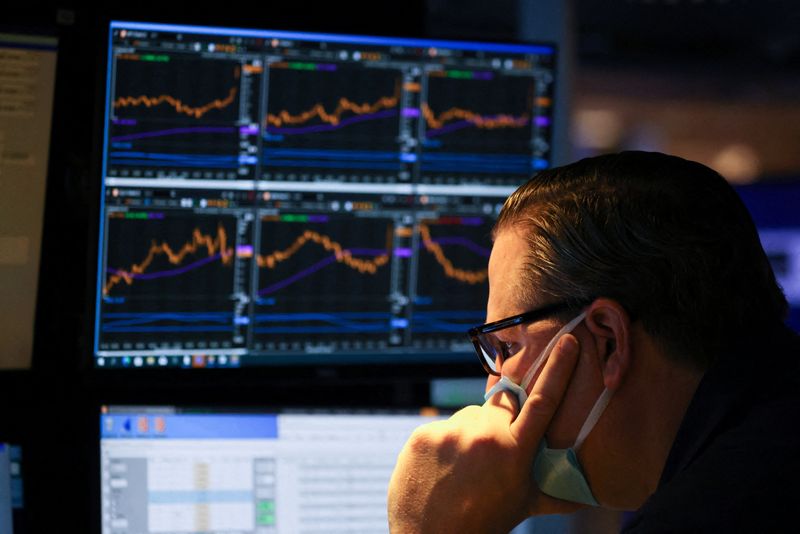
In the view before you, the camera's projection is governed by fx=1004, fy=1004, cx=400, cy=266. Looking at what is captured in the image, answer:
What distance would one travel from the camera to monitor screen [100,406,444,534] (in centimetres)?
150

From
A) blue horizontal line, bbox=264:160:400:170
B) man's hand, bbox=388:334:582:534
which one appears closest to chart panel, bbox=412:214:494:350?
blue horizontal line, bbox=264:160:400:170

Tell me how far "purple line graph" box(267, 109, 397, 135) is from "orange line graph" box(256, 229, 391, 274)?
6.2 inches

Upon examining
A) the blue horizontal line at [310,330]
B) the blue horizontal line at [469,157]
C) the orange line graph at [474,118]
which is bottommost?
the blue horizontal line at [310,330]

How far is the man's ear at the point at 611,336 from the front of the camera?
3.49 feet

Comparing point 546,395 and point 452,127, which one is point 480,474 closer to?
point 546,395

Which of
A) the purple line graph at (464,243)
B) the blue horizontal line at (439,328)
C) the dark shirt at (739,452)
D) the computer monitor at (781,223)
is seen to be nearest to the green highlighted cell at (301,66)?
the purple line graph at (464,243)

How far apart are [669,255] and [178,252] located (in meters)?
0.78

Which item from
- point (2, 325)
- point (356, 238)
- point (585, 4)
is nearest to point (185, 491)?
point (2, 325)

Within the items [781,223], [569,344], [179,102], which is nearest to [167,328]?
[179,102]

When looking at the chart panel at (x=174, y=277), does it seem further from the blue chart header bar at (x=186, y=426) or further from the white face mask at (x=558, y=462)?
the white face mask at (x=558, y=462)

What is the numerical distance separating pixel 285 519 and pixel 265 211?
48 centimetres

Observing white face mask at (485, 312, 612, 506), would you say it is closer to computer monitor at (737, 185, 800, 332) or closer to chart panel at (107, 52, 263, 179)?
chart panel at (107, 52, 263, 179)

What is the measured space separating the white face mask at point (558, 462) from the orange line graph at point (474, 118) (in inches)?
22.0

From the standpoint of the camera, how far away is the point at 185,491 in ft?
4.95
